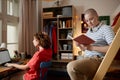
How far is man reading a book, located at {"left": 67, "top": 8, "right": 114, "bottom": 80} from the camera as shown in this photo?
1.50 metres

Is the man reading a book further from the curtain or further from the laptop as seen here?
the curtain

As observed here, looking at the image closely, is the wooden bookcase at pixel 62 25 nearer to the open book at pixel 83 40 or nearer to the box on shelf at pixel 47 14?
the box on shelf at pixel 47 14

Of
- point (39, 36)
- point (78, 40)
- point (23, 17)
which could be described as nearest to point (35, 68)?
point (39, 36)

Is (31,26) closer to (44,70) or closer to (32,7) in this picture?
(32,7)

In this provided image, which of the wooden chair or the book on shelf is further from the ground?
the book on shelf

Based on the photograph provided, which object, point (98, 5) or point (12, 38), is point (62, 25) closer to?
point (98, 5)

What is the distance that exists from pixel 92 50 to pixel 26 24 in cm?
319

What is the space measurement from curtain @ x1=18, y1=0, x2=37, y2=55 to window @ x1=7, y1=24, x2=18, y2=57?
0.18 m

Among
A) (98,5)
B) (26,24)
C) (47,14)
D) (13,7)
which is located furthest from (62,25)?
(13,7)

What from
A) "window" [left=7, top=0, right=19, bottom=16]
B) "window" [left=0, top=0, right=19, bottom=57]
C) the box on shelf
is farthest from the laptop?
Result: the box on shelf

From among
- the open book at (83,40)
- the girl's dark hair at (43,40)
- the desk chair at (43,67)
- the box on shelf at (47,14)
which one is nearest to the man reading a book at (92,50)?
the open book at (83,40)

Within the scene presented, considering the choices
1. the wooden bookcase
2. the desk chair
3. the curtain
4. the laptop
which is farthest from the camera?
the wooden bookcase

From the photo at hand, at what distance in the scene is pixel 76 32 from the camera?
16.6 feet

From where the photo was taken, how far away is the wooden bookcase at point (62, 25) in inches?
189
